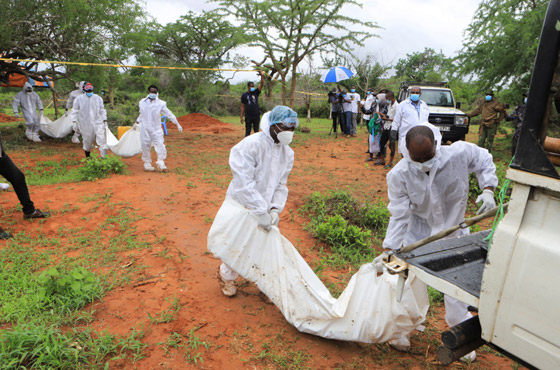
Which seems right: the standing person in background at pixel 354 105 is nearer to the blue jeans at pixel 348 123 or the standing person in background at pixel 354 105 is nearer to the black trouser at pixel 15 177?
the blue jeans at pixel 348 123

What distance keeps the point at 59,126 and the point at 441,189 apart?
33.5ft

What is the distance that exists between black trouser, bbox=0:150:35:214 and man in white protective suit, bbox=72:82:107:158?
3146 millimetres

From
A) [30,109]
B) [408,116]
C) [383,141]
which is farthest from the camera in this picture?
[30,109]

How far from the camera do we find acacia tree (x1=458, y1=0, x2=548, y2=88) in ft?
27.6

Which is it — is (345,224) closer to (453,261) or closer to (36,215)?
(453,261)

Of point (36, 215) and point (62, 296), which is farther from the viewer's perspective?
point (36, 215)

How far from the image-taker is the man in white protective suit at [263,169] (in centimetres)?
268

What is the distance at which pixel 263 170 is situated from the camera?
2932 millimetres

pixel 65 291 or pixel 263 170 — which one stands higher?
pixel 263 170

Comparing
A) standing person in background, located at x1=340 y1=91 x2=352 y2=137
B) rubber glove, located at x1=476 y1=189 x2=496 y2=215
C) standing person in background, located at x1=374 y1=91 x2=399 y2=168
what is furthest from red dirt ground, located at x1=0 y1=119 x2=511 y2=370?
standing person in background, located at x1=340 y1=91 x2=352 y2=137

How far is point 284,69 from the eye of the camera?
14.2 metres

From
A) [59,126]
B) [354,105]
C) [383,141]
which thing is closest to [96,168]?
[59,126]

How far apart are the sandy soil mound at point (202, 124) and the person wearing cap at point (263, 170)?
11.4 m

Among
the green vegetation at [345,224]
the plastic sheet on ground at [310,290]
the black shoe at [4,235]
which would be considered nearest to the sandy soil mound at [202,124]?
the green vegetation at [345,224]
